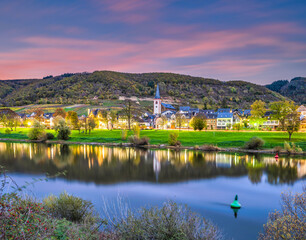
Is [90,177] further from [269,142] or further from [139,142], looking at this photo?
[269,142]

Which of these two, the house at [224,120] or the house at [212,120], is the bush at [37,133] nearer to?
the house at [212,120]

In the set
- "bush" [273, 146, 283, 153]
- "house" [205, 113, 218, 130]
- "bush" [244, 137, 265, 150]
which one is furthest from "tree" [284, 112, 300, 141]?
"house" [205, 113, 218, 130]

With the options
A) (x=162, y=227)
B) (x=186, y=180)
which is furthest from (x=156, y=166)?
(x=162, y=227)

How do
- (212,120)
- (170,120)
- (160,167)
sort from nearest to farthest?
(160,167)
(212,120)
(170,120)

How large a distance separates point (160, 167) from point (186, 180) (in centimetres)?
693

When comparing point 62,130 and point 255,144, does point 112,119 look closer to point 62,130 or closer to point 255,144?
point 62,130

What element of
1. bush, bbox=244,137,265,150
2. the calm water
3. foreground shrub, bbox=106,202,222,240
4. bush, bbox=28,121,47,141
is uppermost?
bush, bbox=28,121,47,141

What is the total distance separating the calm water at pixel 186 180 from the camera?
19.2 meters

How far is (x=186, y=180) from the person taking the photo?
92.3ft

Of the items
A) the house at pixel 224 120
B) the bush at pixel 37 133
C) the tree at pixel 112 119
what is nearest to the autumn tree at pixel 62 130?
the bush at pixel 37 133

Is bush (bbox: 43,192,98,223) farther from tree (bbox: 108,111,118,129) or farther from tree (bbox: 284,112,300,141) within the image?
tree (bbox: 108,111,118,129)

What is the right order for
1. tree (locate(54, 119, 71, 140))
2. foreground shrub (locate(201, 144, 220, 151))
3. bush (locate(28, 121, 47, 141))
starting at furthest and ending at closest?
tree (locate(54, 119, 71, 140)) → bush (locate(28, 121, 47, 141)) → foreground shrub (locate(201, 144, 220, 151))

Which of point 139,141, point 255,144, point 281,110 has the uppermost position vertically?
point 281,110

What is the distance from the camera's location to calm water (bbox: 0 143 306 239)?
62.8 feet
